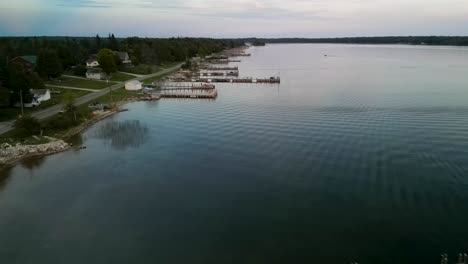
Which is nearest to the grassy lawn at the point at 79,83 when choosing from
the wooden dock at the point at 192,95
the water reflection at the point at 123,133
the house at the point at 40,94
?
the wooden dock at the point at 192,95

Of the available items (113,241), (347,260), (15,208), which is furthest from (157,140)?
(347,260)

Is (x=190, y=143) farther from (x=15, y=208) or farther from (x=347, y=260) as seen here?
(x=347, y=260)

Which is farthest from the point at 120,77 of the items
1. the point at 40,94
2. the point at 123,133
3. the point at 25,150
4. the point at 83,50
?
the point at 25,150

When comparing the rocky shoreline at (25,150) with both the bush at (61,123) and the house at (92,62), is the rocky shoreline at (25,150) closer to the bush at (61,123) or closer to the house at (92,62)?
the bush at (61,123)

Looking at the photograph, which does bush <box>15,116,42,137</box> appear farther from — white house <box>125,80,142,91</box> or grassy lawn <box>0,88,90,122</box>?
white house <box>125,80,142,91</box>

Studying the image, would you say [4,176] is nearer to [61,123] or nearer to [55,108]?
[61,123]

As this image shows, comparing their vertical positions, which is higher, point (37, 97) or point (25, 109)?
point (37, 97)
